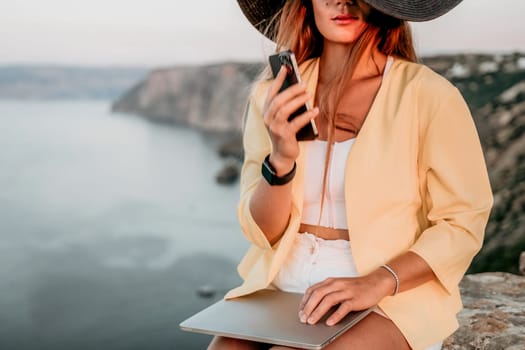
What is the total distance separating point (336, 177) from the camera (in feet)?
4.66

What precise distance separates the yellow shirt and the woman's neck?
0.22 ft

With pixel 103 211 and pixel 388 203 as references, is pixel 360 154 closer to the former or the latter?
pixel 388 203

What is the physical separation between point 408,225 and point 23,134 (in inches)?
174

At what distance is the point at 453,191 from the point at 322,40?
0.47 m

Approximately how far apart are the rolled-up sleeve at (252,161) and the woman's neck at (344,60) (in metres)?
0.16

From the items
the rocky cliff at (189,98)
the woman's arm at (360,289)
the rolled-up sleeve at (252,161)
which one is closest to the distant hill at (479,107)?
the rocky cliff at (189,98)

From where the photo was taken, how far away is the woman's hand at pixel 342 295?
1.22 m

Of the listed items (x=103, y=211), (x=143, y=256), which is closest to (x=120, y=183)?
(x=103, y=211)

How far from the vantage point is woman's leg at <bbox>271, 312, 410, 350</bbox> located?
49.0 inches

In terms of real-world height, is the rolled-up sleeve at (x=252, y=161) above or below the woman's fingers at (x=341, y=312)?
above

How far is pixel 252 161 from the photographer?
158cm

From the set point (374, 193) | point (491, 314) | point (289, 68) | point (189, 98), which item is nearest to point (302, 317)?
point (374, 193)

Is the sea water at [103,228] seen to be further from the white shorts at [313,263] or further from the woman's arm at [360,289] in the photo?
the woman's arm at [360,289]

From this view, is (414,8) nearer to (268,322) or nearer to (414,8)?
(414,8)
